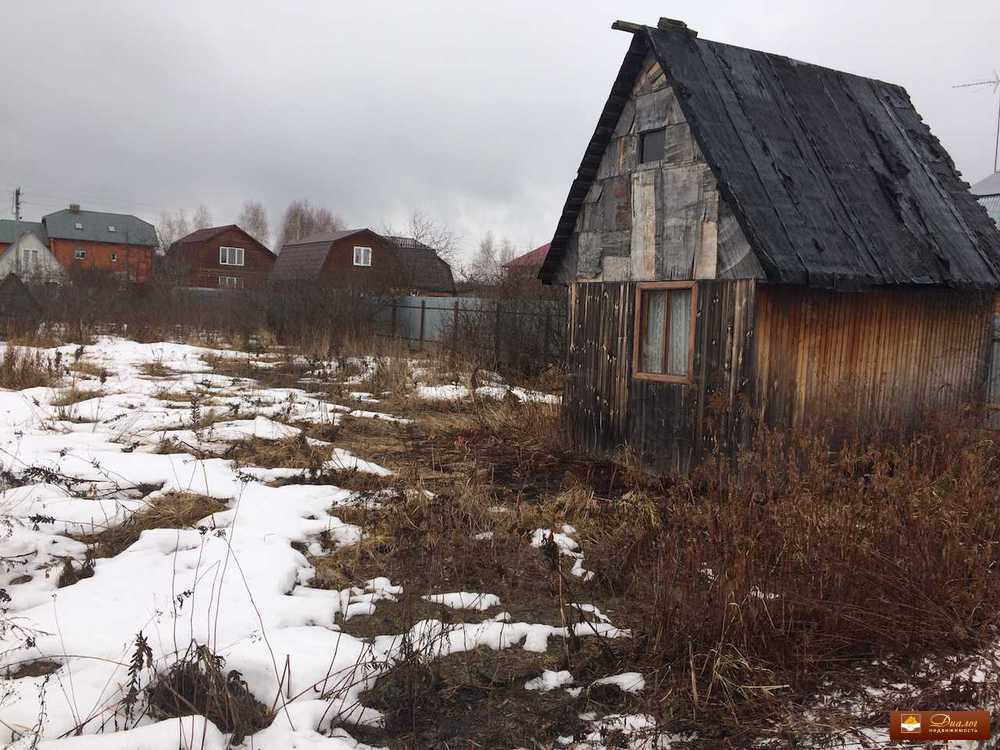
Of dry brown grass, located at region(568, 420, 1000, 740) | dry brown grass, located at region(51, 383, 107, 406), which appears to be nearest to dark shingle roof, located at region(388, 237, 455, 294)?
dry brown grass, located at region(51, 383, 107, 406)

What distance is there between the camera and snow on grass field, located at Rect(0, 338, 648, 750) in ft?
10.7

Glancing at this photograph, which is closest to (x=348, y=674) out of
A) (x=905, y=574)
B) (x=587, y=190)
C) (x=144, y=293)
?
(x=905, y=574)

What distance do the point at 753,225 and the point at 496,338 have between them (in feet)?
32.3

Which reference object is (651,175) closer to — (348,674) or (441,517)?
(441,517)

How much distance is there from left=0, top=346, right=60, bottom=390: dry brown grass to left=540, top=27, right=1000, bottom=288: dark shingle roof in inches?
322

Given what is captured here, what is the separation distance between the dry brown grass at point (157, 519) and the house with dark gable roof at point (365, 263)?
621 inches

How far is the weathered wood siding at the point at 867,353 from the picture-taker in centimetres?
714

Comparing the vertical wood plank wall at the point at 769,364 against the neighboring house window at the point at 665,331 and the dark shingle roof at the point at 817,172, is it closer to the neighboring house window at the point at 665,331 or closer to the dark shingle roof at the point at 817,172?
the neighboring house window at the point at 665,331

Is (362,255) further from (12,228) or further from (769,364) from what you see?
(12,228)

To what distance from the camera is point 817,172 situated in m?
7.91

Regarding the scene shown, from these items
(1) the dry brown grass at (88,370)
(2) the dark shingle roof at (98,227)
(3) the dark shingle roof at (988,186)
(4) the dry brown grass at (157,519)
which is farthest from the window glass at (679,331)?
(2) the dark shingle roof at (98,227)

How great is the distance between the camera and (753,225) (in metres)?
6.83

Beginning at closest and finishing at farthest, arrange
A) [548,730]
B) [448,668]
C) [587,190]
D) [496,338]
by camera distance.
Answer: [548,730] → [448,668] → [587,190] → [496,338]

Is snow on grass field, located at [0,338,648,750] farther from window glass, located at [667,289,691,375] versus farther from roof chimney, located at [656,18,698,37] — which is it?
roof chimney, located at [656,18,698,37]
